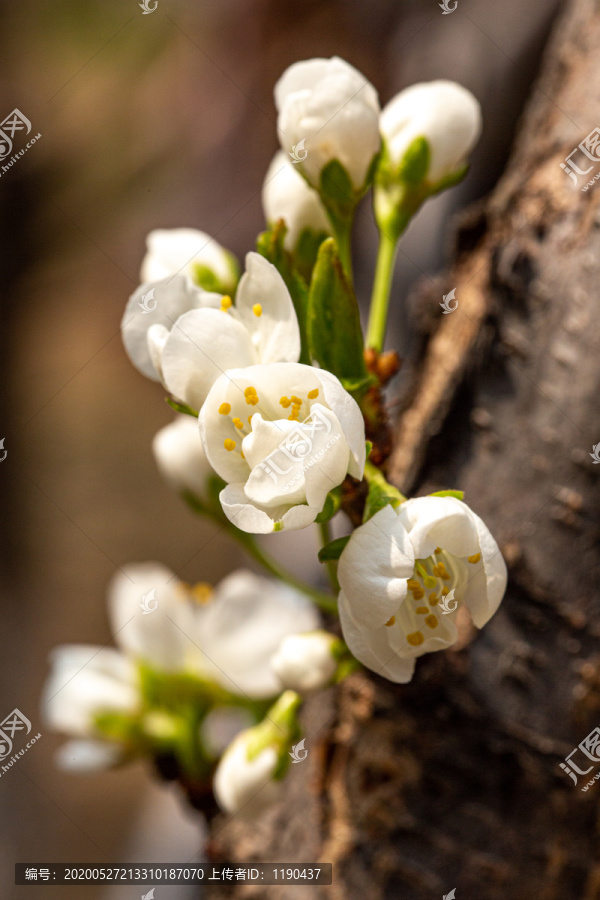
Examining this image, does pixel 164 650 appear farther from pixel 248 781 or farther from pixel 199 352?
pixel 199 352

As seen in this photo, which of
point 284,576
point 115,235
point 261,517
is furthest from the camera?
point 115,235

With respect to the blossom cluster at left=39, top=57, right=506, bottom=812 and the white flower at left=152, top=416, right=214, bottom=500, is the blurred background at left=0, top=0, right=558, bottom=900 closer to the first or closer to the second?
the blossom cluster at left=39, top=57, right=506, bottom=812

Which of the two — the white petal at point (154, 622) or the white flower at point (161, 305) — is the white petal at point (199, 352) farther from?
the white petal at point (154, 622)

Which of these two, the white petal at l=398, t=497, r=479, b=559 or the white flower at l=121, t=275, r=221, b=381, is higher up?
the white flower at l=121, t=275, r=221, b=381

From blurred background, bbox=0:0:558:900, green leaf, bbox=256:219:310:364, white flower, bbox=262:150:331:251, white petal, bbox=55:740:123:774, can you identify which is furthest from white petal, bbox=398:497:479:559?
blurred background, bbox=0:0:558:900

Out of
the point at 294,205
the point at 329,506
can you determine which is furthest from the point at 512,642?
the point at 294,205

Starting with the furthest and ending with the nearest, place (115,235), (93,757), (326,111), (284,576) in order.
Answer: (115,235) < (93,757) < (284,576) < (326,111)
